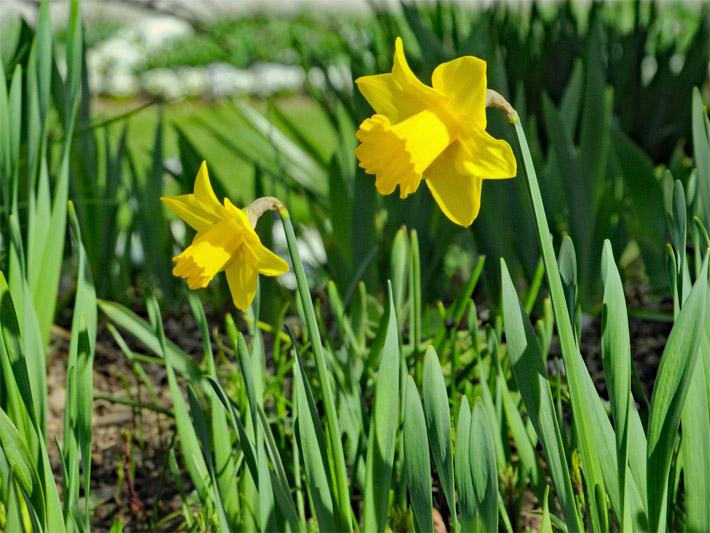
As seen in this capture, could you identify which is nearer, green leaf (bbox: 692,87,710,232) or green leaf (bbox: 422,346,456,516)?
green leaf (bbox: 422,346,456,516)

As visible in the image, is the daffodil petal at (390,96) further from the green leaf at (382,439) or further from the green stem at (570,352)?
the green leaf at (382,439)

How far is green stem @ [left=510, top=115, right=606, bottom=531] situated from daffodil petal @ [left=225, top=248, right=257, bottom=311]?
29 centimetres

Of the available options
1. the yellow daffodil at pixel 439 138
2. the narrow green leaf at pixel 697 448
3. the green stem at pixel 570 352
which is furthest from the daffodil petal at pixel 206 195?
the narrow green leaf at pixel 697 448

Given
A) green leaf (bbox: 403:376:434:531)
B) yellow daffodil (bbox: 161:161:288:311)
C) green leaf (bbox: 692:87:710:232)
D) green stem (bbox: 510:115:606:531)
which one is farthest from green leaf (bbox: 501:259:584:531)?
green leaf (bbox: 692:87:710:232)

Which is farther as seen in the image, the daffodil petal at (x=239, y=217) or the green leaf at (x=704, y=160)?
the green leaf at (x=704, y=160)

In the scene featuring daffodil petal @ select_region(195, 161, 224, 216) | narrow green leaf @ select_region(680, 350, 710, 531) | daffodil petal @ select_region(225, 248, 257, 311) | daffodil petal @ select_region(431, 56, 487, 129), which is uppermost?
daffodil petal @ select_region(431, 56, 487, 129)

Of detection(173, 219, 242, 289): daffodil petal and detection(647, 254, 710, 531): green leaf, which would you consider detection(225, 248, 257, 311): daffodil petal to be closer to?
detection(173, 219, 242, 289): daffodil petal

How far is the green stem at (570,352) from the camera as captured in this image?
0.74 meters

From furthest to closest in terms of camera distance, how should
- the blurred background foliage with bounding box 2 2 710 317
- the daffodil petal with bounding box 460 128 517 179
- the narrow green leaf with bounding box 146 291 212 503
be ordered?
the blurred background foliage with bounding box 2 2 710 317, the narrow green leaf with bounding box 146 291 212 503, the daffodil petal with bounding box 460 128 517 179

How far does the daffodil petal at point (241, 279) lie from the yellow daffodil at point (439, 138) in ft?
0.56

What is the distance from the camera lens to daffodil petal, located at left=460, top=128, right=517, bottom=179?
699mm

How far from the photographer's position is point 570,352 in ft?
2.57

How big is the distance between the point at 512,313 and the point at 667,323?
944 millimetres

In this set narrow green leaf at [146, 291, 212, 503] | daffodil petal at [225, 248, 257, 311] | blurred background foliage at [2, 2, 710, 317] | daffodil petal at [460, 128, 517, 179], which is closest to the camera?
daffodil petal at [460, 128, 517, 179]
